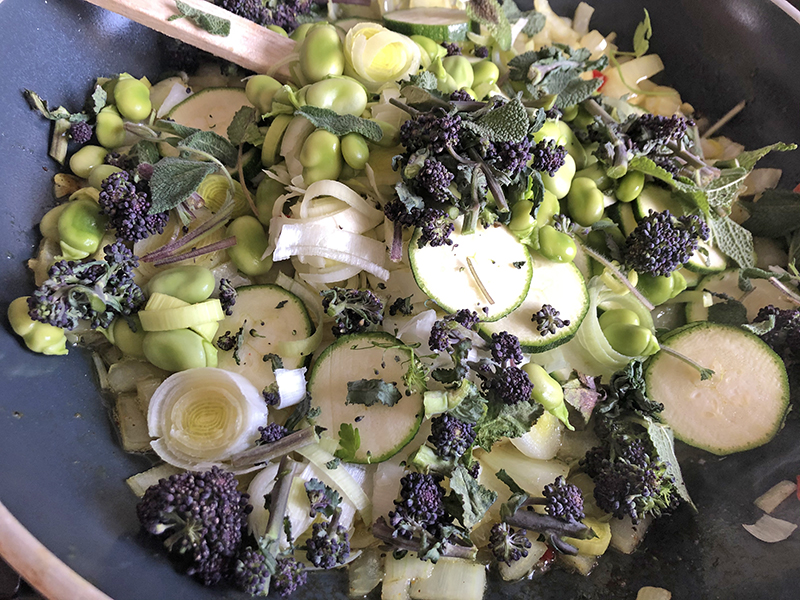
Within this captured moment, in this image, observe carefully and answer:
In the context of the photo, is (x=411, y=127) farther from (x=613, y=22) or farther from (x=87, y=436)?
(x=613, y=22)

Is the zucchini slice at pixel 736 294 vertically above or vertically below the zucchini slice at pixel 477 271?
above

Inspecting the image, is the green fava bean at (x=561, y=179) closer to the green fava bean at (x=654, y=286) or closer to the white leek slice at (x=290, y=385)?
the green fava bean at (x=654, y=286)

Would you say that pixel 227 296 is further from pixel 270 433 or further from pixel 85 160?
pixel 85 160

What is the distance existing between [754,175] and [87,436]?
2.59 m

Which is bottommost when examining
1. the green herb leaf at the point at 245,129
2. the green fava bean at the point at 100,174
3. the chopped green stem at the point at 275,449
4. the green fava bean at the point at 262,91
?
the chopped green stem at the point at 275,449

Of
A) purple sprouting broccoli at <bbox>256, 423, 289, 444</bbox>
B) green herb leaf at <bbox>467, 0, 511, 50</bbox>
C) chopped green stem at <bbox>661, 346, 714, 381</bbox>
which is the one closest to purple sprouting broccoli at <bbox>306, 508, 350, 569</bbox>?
purple sprouting broccoli at <bbox>256, 423, 289, 444</bbox>

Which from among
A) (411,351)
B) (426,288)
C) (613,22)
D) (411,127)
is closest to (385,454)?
(411,351)

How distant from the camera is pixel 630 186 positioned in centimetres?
198

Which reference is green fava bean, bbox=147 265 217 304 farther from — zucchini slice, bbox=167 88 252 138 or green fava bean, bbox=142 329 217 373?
zucchini slice, bbox=167 88 252 138

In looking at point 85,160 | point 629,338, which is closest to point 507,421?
point 629,338

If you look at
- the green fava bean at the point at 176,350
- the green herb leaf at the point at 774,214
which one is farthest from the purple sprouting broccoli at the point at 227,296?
the green herb leaf at the point at 774,214

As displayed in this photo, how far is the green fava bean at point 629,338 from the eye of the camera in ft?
5.82

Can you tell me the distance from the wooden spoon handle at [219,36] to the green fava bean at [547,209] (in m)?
1.08

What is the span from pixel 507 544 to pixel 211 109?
184 centimetres
